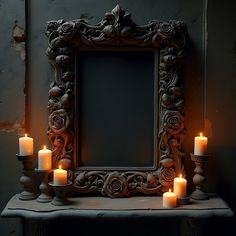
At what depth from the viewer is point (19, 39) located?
1809 millimetres

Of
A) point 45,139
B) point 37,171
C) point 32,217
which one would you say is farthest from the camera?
point 45,139

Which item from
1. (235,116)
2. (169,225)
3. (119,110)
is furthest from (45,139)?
(235,116)

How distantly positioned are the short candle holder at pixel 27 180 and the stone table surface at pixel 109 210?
37mm

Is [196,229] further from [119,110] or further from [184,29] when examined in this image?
[184,29]

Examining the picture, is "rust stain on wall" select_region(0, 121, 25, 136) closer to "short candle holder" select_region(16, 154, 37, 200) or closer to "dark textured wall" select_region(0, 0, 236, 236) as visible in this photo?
"dark textured wall" select_region(0, 0, 236, 236)

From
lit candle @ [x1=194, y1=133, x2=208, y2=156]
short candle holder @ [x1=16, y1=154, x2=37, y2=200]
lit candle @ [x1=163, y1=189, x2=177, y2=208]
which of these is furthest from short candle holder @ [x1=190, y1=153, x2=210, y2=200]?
short candle holder @ [x1=16, y1=154, x2=37, y2=200]

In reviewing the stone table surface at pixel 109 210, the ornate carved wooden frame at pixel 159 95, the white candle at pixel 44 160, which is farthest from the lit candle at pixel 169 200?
the white candle at pixel 44 160

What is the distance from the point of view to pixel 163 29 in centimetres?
178

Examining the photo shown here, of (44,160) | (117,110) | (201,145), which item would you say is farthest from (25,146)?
(201,145)

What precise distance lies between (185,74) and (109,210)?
0.67 metres

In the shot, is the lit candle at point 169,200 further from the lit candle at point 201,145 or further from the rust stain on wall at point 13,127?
the rust stain on wall at point 13,127

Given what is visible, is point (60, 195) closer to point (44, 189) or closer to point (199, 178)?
point (44, 189)

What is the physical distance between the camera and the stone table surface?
1.64m

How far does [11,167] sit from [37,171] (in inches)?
6.7
